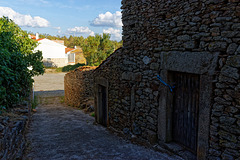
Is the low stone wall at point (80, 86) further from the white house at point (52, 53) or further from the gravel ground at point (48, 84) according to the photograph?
the white house at point (52, 53)

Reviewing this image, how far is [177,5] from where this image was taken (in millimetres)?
3949

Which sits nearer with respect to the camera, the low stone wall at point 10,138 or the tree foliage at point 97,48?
the low stone wall at point 10,138

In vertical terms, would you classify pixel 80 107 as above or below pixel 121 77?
below

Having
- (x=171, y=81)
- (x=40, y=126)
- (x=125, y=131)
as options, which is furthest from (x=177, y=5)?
(x=40, y=126)

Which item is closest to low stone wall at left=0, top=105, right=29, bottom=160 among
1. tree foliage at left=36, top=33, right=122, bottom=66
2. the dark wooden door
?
the dark wooden door

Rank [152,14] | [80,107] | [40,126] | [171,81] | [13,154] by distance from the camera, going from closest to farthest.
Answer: [13,154]
[171,81]
[152,14]
[40,126]
[80,107]

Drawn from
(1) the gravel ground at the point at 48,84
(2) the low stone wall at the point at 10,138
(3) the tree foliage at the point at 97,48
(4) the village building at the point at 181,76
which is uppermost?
(3) the tree foliage at the point at 97,48

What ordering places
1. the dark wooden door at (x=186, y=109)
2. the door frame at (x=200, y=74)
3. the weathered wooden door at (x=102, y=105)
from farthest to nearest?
the weathered wooden door at (x=102, y=105) → the dark wooden door at (x=186, y=109) → the door frame at (x=200, y=74)

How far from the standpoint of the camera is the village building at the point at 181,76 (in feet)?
10.3

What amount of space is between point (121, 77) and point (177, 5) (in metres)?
2.59

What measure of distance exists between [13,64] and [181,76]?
470 cm

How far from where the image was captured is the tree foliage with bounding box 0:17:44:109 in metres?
4.98

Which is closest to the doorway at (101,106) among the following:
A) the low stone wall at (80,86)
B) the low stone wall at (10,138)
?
the low stone wall at (10,138)

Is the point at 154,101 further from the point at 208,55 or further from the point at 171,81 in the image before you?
the point at 208,55
